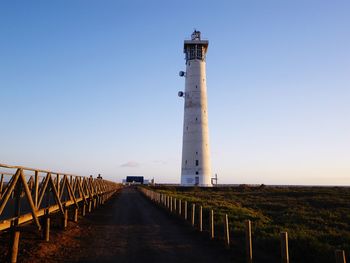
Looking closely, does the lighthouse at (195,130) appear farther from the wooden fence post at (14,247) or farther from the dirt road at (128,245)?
the wooden fence post at (14,247)

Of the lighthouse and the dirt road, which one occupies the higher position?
the lighthouse

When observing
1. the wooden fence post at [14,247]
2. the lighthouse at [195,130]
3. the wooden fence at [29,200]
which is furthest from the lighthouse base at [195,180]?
the wooden fence post at [14,247]

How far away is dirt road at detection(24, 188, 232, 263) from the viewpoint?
36.0ft

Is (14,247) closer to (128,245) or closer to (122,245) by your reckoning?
(122,245)

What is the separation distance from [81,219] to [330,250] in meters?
13.6

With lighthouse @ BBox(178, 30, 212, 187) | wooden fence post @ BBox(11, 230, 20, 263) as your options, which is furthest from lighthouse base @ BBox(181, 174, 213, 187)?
wooden fence post @ BBox(11, 230, 20, 263)

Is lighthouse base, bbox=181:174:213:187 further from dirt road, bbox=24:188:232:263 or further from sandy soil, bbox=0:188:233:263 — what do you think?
sandy soil, bbox=0:188:233:263

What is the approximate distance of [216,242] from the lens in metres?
14.1

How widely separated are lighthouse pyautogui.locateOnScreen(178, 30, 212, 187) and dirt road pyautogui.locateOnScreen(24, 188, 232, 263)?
135 feet

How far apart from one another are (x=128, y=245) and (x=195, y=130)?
47370 millimetres

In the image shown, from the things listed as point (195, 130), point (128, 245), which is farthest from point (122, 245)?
point (195, 130)

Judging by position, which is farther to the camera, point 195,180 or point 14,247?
point 195,180

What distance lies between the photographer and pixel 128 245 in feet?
42.7

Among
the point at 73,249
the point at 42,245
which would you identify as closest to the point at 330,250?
the point at 73,249
